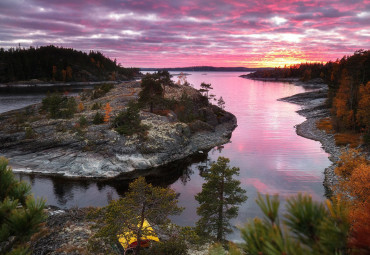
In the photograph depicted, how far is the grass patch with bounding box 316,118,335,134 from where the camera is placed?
225 feet

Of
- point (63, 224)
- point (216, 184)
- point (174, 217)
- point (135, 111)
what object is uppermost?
point (135, 111)

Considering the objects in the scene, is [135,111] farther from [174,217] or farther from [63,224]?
[63,224]

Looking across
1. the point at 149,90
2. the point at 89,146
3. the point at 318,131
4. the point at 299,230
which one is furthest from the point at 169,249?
the point at 318,131

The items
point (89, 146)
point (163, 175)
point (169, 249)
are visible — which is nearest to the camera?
point (169, 249)

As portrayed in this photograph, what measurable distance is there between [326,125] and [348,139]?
→ 17977 millimetres

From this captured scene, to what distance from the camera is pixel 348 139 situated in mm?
57312

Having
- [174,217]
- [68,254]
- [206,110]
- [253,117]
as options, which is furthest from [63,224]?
[253,117]

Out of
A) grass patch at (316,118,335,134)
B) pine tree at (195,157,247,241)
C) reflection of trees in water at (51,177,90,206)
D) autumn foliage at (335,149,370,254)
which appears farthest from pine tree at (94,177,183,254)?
grass patch at (316,118,335,134)

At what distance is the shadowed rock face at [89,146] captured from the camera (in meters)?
44.4

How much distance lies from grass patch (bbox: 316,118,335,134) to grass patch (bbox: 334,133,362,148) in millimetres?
A: 5744

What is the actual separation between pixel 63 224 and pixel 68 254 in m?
A: 5.96

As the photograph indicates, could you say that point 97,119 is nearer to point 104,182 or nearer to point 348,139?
point 104,182

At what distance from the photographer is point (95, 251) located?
2083cm

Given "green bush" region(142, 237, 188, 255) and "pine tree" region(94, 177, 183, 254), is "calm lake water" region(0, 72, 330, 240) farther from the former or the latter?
"pine tree" region(94, 177, 183, 254)
